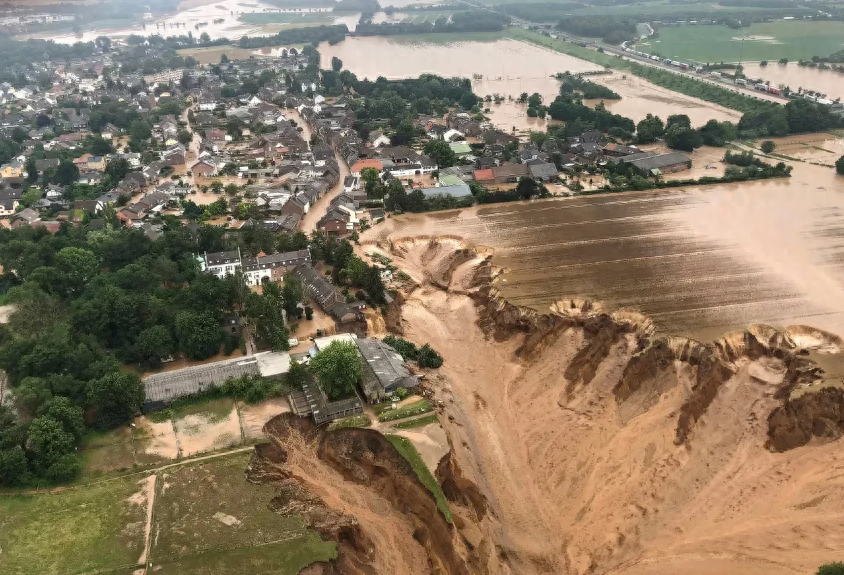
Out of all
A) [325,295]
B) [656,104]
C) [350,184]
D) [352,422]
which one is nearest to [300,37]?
[656,104]

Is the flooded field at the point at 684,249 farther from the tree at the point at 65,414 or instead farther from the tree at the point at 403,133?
the tree at the point at 65,414

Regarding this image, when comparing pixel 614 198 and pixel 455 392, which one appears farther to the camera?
pixel 614 198

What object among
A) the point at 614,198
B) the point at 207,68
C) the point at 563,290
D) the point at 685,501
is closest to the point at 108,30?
the point at 207,68

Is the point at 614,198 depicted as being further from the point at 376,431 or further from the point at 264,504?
the point at 264,504

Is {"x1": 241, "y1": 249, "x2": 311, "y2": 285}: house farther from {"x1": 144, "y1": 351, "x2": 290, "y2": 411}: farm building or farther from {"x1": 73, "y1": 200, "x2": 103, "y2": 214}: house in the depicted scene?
{"x1": 73, "y1": 200, "x2": 103, "y2": 214}: house

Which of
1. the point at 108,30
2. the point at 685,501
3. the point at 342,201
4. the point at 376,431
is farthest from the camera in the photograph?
the point at 108,30

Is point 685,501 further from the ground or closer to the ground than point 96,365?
closer to the ground

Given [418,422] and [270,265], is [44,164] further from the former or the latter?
[418,422]
